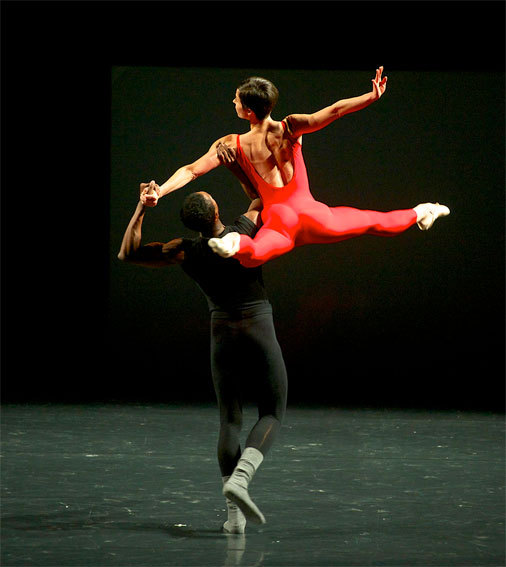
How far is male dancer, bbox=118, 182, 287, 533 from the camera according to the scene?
3309 mm

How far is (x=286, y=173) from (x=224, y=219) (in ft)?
13.5

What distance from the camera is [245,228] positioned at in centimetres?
342

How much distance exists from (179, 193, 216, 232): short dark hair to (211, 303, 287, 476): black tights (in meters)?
0.34

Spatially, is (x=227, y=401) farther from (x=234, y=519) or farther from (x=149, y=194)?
(x=149, y=194)

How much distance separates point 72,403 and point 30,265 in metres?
1.52

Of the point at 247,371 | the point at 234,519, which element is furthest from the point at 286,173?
the point at 234,519

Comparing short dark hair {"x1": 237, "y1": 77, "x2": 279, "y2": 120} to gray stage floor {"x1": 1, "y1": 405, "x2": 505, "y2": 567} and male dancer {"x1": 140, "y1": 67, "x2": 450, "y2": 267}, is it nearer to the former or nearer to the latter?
male dancer {"x1": 140, "y1": 67, "x2": 450, "y2": 267}

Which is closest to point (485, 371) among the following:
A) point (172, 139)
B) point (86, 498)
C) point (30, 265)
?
point (172, 139)

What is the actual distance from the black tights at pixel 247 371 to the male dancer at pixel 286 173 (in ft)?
1.08

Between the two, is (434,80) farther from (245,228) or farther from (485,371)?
(245,228)

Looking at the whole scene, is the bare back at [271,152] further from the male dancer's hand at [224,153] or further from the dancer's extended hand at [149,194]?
the dancer's extended hand at [149,194]

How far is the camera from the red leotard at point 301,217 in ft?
11.2

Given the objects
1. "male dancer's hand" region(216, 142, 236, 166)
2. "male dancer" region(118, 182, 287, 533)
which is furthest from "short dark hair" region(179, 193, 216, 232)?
"male dancer's hand" region(216, 142, 236, 166)

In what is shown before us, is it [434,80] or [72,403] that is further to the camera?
[434,80]
